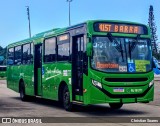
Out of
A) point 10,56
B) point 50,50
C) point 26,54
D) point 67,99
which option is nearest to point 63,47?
point 50,50

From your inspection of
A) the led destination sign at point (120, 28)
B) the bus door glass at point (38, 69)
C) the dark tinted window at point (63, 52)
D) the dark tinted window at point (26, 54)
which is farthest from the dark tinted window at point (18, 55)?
the led destination sign at point (120, 28)

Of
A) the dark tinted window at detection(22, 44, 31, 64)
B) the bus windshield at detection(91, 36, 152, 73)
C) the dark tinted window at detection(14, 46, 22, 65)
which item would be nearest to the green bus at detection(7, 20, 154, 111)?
the bus windshield at detection(91, 36, 152, 73)

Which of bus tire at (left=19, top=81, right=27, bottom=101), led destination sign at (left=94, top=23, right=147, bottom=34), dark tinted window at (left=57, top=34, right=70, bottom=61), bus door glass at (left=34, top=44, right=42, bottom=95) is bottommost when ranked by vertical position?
bus tire at (left=19, top=81, right=27, bottom=101)

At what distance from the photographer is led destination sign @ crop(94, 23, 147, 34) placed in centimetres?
1388

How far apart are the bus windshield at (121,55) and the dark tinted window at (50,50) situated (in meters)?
3.51

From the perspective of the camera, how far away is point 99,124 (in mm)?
11523

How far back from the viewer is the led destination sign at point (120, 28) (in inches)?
547

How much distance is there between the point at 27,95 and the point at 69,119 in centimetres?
861

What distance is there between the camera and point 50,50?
677 inches

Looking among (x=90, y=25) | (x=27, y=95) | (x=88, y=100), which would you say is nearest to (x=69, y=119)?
(x=88, y=100)

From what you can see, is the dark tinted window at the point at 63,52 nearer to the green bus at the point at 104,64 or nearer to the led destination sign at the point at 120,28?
the green bus at the point at 104,64

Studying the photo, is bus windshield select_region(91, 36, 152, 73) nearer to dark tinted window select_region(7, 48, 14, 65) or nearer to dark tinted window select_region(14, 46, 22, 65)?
dark tinted window select_region(14, 46, 22, 65)

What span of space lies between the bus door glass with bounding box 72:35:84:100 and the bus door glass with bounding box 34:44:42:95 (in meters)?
4.28

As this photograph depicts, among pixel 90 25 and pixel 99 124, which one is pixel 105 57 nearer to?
pixel 90 25
